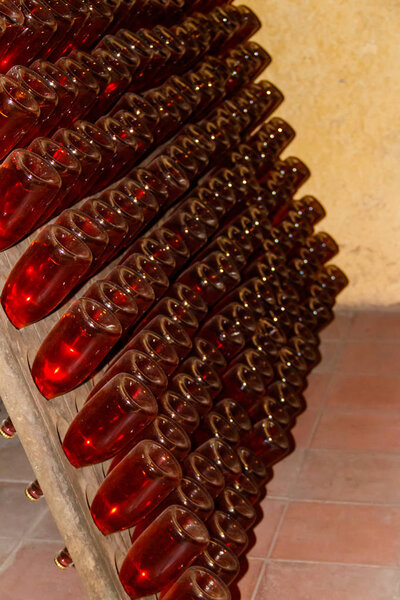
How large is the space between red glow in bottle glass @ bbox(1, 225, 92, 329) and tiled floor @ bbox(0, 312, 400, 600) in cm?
94

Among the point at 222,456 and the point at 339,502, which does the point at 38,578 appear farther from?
the point at 339,502

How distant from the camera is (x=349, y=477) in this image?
2555mm

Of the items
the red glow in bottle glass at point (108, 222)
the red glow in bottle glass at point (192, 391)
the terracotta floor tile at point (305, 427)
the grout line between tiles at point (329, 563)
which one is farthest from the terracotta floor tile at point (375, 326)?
the red glow in bottle glass at point (108, 222)

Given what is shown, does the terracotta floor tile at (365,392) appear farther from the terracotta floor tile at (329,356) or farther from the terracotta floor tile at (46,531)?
the terracotta floor tile at (46,531)

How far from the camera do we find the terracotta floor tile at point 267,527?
2.33 m

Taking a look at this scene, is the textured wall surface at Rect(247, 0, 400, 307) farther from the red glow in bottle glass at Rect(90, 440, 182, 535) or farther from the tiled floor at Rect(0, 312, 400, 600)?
the red glow in bottle glass at Rect(90, 440, 182, 535)

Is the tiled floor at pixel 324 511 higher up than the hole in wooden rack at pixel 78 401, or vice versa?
the hole in wooden rack at pixel 78 401

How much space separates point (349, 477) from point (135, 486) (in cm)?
98

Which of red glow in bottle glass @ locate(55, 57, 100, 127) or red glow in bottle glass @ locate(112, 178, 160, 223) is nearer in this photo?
red glow in bottle glass @ locate(55, 57, 100, 127)

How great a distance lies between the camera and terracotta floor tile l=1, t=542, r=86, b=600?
91.2 inches

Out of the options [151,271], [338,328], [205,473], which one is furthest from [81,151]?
[338,328]

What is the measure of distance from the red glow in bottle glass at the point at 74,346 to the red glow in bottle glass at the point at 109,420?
0.06 meters

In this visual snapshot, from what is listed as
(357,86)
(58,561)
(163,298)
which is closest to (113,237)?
(163,298)

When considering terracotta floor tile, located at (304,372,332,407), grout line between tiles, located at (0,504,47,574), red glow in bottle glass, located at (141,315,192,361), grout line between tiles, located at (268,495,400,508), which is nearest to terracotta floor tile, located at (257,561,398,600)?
grout line between tiles, located at (268,495,400,508)
